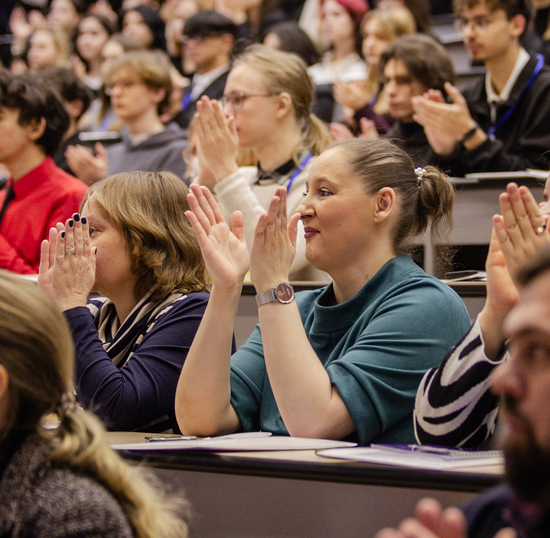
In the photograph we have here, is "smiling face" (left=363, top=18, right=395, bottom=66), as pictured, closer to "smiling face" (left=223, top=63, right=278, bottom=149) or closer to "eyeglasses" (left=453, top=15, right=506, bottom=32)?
"eyeglasses" (left=453, top=15, right=506, bottom=32)

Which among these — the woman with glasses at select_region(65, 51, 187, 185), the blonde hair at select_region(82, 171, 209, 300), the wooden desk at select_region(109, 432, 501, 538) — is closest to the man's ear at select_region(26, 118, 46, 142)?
the woman with glasses at select_region(65, 51, 187, 185)

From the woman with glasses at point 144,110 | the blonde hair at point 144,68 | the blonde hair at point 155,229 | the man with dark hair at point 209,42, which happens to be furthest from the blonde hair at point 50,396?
the man with dark hair at point 209,42

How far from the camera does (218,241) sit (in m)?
1.58

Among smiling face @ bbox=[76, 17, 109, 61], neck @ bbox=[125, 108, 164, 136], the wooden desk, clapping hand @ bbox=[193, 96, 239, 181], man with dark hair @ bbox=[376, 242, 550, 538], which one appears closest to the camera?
man with dark hair @ bbox=[376, 242, 550, 538]

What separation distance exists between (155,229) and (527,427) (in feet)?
4.35

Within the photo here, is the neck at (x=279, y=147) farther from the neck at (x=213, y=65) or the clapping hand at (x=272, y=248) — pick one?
the neck at (x=213, y=65)

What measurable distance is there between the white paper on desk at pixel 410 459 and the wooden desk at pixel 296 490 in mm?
10

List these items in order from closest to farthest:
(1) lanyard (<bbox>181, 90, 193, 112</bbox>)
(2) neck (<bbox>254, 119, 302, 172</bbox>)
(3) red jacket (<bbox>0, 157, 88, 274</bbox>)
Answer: (2) neck (<bbox>254, 119, 302, 172</bbox>), (3) red jacket (<bbox>0, 157, 88, 274</bbox>), (1) lanyard (<bbox>181, 90, 193, 112</bbox>)

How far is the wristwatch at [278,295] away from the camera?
1498 mm

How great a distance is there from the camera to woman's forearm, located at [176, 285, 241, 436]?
153cm

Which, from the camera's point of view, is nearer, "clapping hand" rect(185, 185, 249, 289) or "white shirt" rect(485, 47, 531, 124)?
"clapping hand" rect(185, 185, 249, 289)

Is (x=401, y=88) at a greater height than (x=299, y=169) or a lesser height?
greater

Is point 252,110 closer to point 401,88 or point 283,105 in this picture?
point 283,105

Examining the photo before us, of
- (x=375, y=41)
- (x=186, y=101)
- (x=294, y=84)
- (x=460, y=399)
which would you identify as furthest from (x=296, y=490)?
(x=186, y=101)
